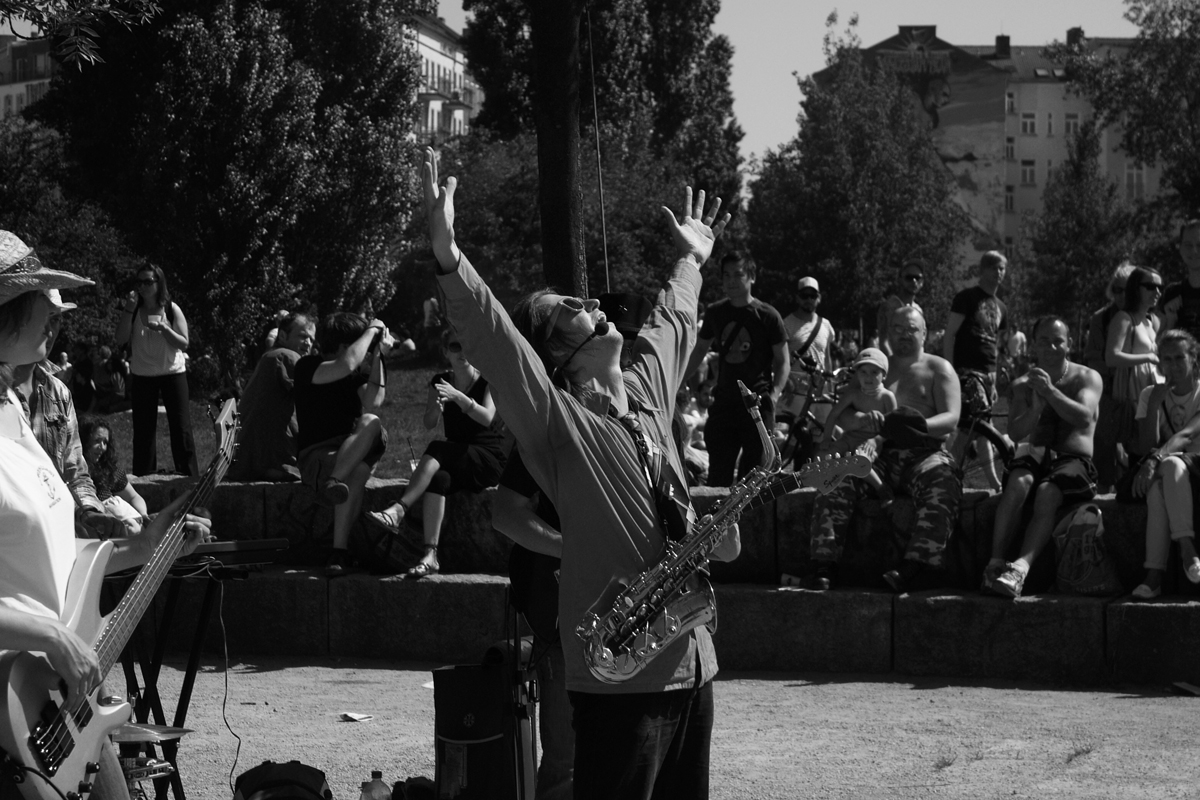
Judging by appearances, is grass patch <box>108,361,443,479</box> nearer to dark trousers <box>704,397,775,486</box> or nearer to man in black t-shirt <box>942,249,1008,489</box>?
dark trousers <box>704,397,775,486</box>

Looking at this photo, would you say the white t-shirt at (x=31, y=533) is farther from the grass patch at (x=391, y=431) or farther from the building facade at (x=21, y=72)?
the building facade at (x=21, y=72)

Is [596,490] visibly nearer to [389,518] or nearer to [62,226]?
[389,518]

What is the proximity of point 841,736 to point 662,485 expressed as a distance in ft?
9.85

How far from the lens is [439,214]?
125 inches

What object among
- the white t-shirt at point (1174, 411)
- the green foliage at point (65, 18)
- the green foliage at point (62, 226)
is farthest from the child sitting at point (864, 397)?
the green foliage at point (62, 226)

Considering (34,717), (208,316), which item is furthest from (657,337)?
(208,316)

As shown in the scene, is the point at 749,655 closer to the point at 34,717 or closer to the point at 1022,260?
the point at 34,717

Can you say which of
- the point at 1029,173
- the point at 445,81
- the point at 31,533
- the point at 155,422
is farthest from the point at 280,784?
the point at 1029,173

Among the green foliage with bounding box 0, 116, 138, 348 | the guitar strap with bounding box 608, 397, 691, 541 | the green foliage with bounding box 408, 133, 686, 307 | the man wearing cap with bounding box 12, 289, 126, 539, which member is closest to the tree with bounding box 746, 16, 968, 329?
the green foliage with bounding box 408, 133, 686, 307

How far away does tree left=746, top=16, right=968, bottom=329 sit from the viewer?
39.3 m

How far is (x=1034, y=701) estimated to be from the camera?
6664mm

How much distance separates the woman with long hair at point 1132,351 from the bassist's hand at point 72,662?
7044mm

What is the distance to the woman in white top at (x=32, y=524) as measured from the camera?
324 cm

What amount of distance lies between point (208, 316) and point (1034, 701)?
22692 mm
